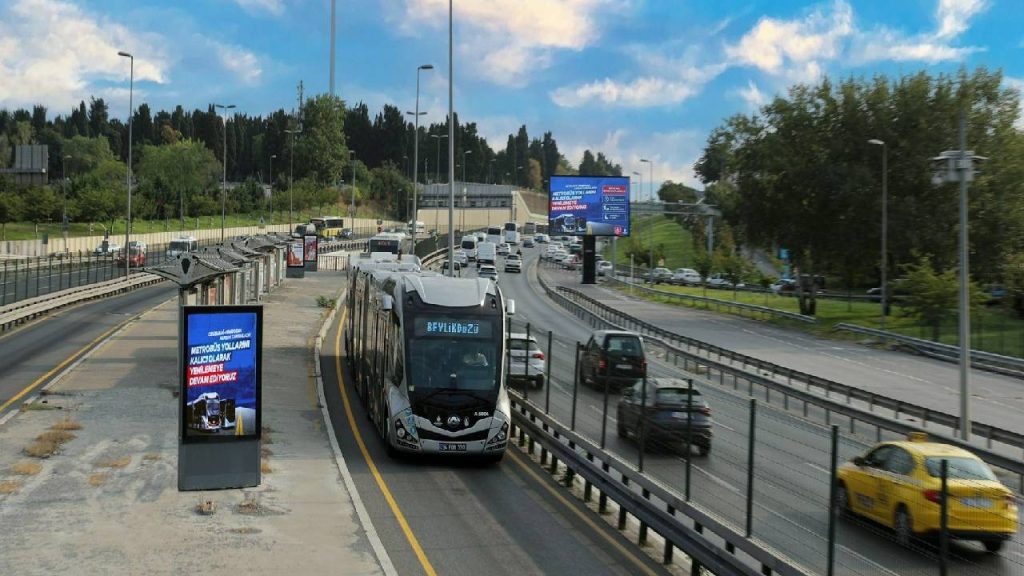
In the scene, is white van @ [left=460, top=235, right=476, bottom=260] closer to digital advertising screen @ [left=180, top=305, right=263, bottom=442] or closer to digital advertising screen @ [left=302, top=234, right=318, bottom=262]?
digital advertising screen @ [left=302, top=234, right=318, bottom=262]

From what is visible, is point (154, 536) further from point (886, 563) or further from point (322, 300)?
point (322, 300)

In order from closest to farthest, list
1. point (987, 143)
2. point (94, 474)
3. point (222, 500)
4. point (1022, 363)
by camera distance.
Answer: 1. point (222, 500)
2. point (94, 474)
3. point (1022, 363)
4. point (987, 143)

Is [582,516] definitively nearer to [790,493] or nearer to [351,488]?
[351,488]

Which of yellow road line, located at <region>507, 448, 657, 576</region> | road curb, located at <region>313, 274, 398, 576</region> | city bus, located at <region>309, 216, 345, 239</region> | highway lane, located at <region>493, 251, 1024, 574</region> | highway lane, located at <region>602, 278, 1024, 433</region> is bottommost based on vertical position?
highway lane, located at <region>602, 278, 1024, 433</region>

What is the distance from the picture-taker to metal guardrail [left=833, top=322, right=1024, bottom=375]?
44388 mm

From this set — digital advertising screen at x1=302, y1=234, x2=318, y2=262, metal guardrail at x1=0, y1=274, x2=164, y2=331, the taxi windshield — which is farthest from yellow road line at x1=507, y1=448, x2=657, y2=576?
digital advertising screen at x1=302, y1=234, x2=318, y2=262

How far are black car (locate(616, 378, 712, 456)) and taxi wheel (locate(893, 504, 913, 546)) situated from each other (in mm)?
2733

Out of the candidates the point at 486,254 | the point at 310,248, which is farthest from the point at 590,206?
the point at 310,248

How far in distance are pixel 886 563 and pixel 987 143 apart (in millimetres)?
62372

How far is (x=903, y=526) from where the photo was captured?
9.99 m

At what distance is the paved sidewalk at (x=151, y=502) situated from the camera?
41.8 ft

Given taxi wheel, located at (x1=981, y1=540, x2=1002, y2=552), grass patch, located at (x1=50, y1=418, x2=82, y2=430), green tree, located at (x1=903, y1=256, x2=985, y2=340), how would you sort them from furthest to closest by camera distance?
green tree, located at (x1=903, y1=256, x2=985, y2=340)
grass patch, located at (x1=50, y1=418, x2=82, y2=430)
taxi wheel, located at (x1=981, y1=540, x2=1002, y2=552)

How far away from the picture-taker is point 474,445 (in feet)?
61.9

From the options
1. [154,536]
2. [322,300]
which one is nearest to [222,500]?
[154,536]
